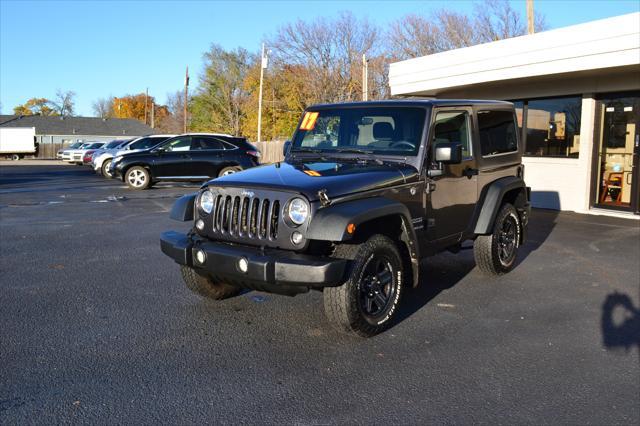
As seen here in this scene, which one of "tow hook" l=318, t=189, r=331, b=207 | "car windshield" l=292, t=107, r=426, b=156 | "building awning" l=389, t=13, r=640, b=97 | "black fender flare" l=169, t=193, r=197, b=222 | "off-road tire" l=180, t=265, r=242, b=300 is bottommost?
"off-road tire" l=180, t=265, r=242, b=300

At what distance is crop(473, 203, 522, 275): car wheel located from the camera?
635cm

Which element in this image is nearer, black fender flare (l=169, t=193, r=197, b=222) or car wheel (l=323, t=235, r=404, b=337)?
car wheel (l=323, t=235, r=404, b=337)

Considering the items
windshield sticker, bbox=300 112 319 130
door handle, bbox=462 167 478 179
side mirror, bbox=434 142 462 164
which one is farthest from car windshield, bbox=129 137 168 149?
side mirror, bbox=434 142 462 164

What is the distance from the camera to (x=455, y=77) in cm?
1336

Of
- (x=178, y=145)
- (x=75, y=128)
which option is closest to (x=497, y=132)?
(x=178, y=145)

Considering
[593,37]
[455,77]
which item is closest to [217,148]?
[455,77]

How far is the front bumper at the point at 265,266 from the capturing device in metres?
3.98

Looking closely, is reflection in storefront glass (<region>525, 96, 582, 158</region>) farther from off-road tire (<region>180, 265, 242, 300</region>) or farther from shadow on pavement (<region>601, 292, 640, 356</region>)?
off-road tire (<region>180, 265, 242, 300</region>)

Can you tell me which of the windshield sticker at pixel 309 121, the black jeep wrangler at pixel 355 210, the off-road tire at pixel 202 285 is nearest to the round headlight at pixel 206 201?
the black jeep wrangler at pixel 355 210

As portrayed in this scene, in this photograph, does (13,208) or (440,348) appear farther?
(13,208)

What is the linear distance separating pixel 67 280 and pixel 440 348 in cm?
408

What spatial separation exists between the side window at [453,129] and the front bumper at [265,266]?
1901mm

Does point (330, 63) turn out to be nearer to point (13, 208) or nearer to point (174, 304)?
point (13, 208)

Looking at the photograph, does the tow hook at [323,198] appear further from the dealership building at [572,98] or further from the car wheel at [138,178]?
the car wheel at [138,178]
